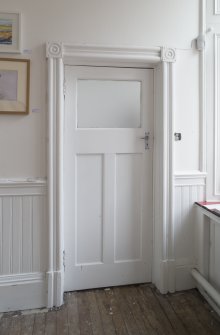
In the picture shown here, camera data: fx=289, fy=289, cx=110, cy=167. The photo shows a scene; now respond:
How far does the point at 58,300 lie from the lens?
213 cm

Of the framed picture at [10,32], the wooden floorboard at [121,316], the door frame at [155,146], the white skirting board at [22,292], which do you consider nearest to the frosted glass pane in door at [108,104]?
the door frame at [155,146]

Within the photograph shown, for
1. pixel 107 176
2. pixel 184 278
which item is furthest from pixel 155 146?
pixel 184 278

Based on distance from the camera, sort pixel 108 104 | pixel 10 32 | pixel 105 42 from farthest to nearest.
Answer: pixel 108 104
pixel 105 42
pixel 10 32

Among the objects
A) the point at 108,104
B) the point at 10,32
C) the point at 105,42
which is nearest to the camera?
the point at 10,32

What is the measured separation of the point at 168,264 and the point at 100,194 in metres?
0.78

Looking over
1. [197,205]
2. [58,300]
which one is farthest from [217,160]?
[58,300]

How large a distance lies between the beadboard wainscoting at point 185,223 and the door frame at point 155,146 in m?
0.06

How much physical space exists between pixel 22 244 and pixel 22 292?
345mm

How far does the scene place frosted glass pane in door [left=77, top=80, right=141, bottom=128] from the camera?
2.28 meters

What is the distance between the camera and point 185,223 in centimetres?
235

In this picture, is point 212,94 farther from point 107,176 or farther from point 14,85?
point 14,85

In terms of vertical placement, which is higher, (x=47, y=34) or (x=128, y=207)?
(x=47, y=34)

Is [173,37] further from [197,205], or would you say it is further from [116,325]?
[116,325]

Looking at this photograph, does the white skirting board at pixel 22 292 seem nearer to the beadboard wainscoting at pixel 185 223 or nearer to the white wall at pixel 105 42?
the white wall at pixel 105 42
